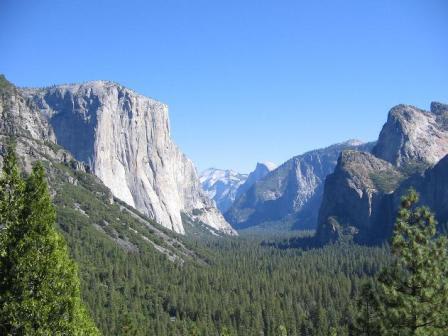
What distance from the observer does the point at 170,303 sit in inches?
5704

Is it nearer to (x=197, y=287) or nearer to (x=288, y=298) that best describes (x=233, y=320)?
(x=288, y=298)

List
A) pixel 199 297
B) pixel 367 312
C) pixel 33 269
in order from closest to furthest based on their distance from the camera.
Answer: pixel 33 269
pixel 367 312
pixel 199 297

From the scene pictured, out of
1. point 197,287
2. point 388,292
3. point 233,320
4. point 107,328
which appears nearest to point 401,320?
point 388,292

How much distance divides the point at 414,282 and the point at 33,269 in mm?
22322

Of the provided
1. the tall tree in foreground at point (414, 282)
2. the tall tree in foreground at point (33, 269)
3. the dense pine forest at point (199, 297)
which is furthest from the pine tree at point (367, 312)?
the dense pine forest at point (199, 297)

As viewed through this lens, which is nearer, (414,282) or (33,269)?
(33,269)

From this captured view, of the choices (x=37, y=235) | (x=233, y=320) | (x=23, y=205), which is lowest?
(x=233, y=320)

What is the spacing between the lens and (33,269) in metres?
23.5

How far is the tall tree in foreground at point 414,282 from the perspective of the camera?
2803 cm

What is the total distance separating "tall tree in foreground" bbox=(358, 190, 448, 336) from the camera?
28.0 m

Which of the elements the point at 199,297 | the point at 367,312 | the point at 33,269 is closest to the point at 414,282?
the point at 367,312

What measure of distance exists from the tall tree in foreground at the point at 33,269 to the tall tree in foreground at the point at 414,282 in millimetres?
18244

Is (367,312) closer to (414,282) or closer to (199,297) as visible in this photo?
(414,282)

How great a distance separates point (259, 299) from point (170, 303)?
28161mm
